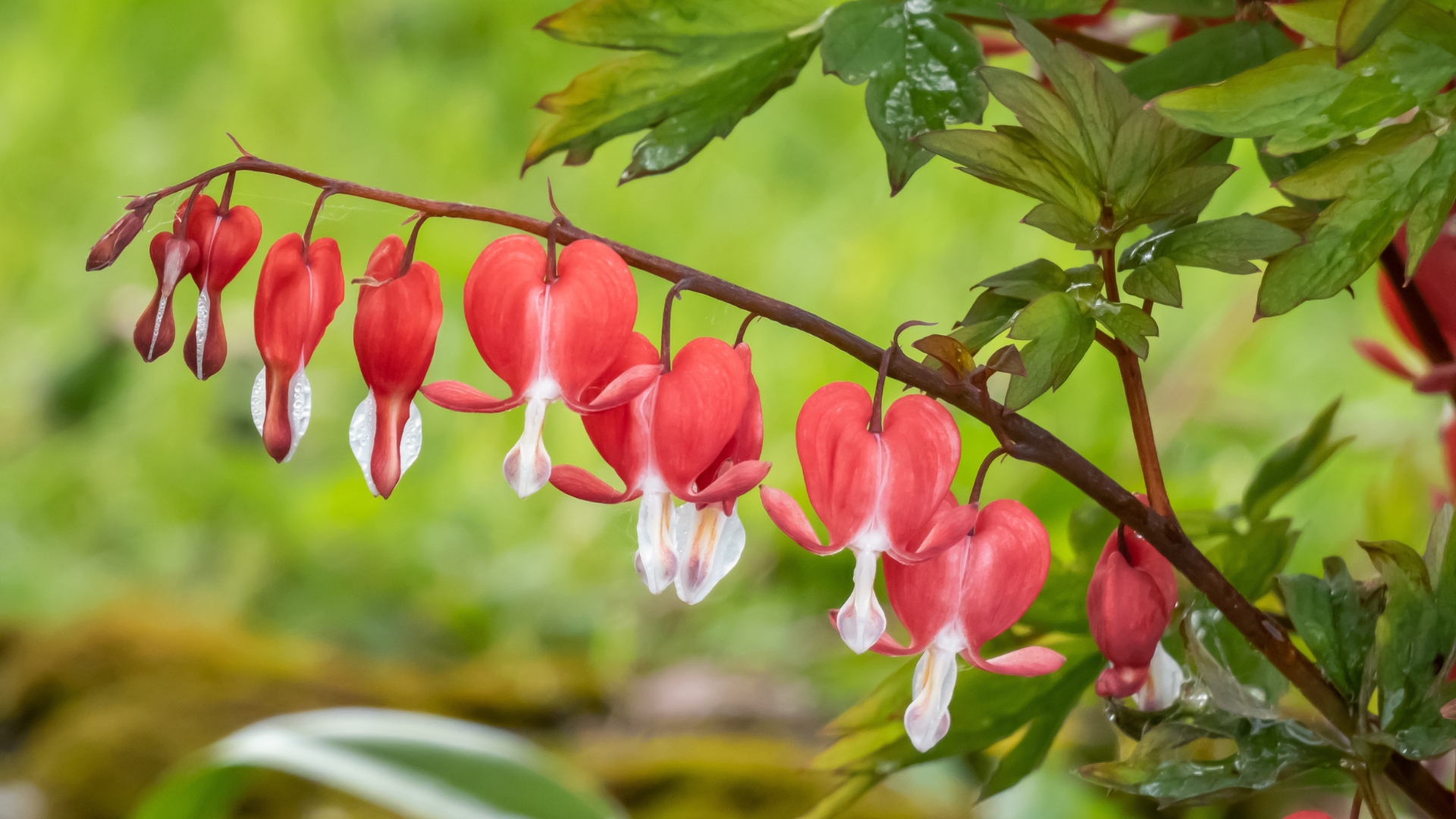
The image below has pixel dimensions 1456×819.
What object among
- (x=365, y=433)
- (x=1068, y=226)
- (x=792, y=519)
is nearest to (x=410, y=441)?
(x=365, y=433)

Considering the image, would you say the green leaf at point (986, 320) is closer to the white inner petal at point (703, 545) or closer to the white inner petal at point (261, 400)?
the white inner petal at point (703, 545)

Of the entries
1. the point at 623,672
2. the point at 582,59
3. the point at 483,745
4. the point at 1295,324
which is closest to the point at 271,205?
the point at 582,59

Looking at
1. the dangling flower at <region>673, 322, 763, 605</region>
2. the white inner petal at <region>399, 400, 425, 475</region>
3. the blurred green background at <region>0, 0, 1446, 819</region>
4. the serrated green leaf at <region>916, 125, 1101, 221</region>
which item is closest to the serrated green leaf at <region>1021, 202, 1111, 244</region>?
the serrated green leaf at <region>916, 125, 1101, 221</region>

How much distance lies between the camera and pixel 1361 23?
334mm

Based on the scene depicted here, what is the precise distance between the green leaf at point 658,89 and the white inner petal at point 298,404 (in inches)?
5.5

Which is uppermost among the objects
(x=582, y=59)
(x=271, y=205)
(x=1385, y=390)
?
(x=582, y=59)

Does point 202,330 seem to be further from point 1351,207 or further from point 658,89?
point 1351,207

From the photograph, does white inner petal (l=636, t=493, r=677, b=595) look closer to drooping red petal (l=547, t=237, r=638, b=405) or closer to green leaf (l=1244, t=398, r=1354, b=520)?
drooping red petal (l=547, t=237, r=638, b=405)

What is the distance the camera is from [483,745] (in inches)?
36.1

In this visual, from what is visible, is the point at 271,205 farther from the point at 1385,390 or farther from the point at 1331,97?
the point at 1331,97

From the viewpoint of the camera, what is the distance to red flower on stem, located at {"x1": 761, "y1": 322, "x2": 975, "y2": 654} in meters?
0.37

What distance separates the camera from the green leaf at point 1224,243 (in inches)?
14.8

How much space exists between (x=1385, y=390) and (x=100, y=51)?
3.01m

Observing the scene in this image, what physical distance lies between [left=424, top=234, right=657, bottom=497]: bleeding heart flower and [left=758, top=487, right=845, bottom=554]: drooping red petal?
7cm
